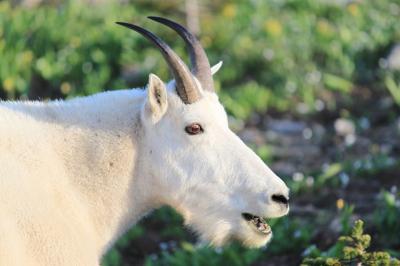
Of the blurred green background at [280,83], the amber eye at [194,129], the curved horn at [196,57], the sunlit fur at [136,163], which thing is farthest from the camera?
the blurred green background at [280,83]

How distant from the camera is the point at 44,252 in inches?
184

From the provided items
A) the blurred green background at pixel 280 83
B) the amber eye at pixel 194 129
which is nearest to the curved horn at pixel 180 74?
the amber eye at pixel 194 129

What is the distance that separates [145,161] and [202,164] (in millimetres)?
296

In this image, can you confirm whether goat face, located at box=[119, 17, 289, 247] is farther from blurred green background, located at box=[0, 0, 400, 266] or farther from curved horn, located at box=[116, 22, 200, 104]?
blurred green background, located at box=[0, 0, 400, 266]

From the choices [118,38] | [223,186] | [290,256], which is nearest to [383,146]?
[290,256]

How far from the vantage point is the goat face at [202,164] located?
16.4 ft

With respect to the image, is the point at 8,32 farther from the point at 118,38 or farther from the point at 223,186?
the point at 223,186

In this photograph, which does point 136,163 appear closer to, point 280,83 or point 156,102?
point 156,102

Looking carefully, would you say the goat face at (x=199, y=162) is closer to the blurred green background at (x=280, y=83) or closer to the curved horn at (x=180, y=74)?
the curved horn at (x=180, y=74)

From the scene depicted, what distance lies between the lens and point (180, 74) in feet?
16.6

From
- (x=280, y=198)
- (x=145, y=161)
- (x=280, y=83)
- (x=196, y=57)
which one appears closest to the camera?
(x=280, y=198)

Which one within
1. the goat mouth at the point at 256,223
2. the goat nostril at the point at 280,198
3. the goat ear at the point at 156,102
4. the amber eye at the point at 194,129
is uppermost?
the goat ear at the point at 156,102

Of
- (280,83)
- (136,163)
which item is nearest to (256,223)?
(136,163)

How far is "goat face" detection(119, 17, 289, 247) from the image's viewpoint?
16.4ft
